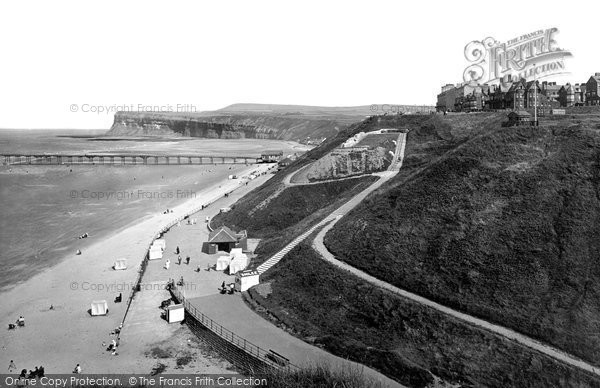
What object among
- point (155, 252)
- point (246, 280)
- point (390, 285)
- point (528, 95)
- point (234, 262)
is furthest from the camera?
point (528, 95)

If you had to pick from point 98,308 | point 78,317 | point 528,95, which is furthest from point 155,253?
point 528,95

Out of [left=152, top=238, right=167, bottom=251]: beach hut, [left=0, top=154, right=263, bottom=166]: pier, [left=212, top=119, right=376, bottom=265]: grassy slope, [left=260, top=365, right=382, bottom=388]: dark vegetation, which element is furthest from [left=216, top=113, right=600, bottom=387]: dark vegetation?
[left=0, top=154, right=263, bottom=166]: pier

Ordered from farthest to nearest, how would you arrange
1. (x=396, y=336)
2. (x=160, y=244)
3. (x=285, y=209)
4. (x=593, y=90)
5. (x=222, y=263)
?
1. (x=593, y=90)
2. (x=285, y=209)
3. (x=160, y=244)
4. (x=222, y=263)
5. (x=396, y=336)

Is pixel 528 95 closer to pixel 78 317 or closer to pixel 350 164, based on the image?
pixel 350 164

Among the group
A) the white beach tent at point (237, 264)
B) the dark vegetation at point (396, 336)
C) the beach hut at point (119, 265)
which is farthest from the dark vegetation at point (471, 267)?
the beach hut at point (119, 265)

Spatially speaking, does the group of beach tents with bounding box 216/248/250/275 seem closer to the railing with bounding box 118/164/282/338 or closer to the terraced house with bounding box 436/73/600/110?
the railing with bounding box 118/164/282/338

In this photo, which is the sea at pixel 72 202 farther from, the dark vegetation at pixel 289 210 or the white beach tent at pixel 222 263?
the white beach tent at pixel 222 263

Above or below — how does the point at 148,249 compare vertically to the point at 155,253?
below
